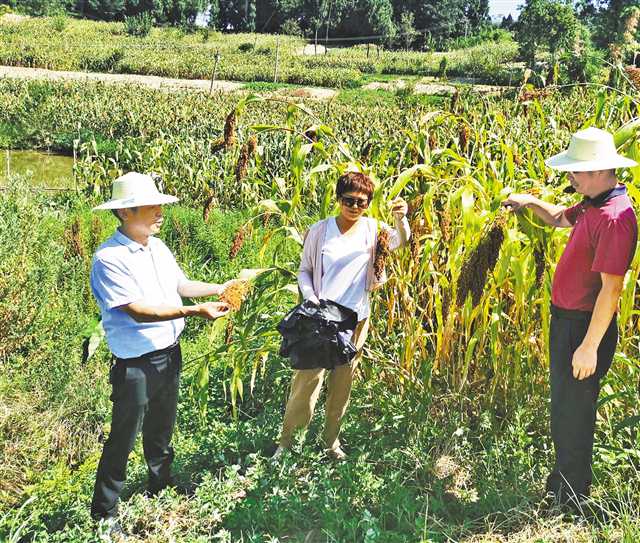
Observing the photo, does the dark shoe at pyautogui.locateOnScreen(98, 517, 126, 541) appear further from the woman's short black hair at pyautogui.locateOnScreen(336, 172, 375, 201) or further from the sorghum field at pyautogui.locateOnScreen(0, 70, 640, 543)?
the woman's short black hair at pyautogui.locateOnScreen(336, 172, 375, 201)

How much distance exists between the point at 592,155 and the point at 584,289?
17.9 inches

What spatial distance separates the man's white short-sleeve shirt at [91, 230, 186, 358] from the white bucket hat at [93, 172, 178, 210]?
116 millimetres

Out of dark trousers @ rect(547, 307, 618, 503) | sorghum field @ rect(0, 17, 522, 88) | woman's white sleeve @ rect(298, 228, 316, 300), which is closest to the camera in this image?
dark trousers @ rect(547, 307, 618, 503)

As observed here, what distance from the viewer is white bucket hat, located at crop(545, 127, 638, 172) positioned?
216 centimetres

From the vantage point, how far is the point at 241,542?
7.43ft

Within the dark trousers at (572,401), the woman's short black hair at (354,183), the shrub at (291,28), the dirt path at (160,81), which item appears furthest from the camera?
the shrub at (291,28)

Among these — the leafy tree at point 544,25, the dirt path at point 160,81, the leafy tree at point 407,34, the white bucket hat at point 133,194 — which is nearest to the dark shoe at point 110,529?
the white bucket hat at point 133,194

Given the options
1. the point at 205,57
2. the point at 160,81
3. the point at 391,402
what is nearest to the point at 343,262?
the point at 391,402

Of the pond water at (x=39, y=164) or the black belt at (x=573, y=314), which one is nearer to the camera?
the black belt at (x=573, y=314)

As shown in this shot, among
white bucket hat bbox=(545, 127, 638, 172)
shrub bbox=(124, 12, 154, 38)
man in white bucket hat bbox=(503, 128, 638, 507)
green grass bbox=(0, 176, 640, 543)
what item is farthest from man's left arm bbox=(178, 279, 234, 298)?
shrub bbox=(124, 12, 154, 38)

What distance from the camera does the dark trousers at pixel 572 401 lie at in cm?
233

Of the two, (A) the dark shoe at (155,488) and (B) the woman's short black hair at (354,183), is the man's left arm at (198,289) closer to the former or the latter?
(B) the woman's short black hair at (354,183)

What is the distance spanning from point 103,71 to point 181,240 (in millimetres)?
32776

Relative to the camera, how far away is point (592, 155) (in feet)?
7.23
